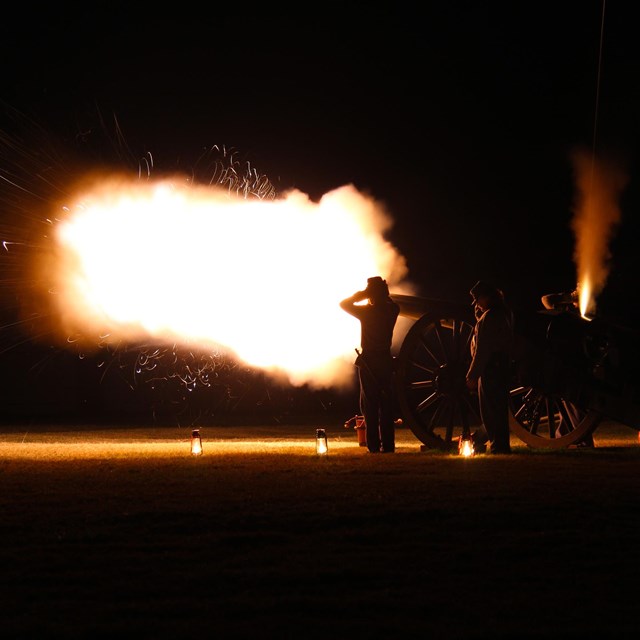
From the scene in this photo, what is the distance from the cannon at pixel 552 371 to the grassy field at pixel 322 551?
252 cm

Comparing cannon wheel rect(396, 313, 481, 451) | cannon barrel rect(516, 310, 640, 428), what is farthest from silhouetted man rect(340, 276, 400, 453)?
cannon barrel rect(516, 310, 640, 428)

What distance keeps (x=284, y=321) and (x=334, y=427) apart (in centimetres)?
568

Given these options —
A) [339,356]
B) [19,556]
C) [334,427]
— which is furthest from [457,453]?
[334,427]

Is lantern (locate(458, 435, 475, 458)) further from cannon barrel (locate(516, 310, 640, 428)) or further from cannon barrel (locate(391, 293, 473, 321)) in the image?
cannon barrel (locate(391, 293, 473, 321))

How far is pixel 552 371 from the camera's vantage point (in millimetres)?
14016

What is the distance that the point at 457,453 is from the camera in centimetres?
1387

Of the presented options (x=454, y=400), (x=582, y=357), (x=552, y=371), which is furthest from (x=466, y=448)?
(x=582, y=357)

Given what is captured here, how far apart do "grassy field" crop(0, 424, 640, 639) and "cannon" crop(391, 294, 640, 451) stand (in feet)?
8.26

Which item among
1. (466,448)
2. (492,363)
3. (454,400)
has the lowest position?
(466,448)

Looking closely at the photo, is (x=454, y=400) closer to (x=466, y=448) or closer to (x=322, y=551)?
(x=466, y=448)

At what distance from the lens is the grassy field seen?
17.3 ft

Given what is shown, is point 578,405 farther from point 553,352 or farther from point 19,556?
point 19,556

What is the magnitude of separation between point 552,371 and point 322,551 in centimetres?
790

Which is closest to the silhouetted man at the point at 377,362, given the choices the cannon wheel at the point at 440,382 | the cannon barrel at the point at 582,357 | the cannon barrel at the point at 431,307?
the cannon wheel at the point at 440,382
